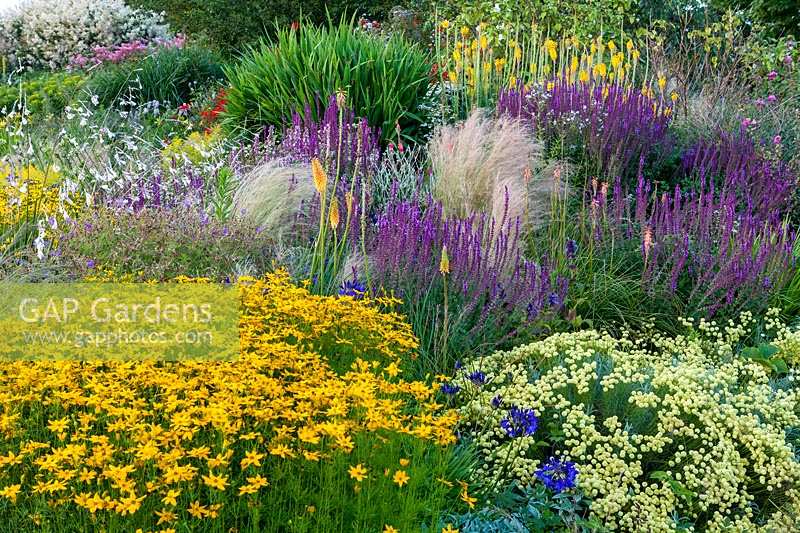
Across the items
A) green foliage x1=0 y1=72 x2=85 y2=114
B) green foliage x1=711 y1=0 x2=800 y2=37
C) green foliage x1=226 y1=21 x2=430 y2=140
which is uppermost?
green foliage x1=711 y1=0 x2=800 y2=37

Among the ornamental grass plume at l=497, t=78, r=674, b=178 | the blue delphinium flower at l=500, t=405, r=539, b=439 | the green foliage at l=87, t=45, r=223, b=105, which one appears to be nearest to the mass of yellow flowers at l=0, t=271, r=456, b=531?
the blue delphinium flower at l=500, t=405, r=539, b=439

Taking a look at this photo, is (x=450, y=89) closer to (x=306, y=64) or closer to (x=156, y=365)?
(x=306, y=64)

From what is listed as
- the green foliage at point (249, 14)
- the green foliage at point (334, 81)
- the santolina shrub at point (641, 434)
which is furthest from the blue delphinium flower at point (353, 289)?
the green foliage at point (249, 14)

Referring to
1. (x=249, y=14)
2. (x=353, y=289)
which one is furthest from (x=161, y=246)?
(x=249, y=14)

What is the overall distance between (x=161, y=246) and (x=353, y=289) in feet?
4.04

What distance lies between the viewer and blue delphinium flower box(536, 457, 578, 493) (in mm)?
2922

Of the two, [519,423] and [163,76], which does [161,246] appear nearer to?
[519,423]

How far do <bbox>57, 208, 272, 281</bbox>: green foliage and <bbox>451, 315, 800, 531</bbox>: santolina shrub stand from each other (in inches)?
62.2

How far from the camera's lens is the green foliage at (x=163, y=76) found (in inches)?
494

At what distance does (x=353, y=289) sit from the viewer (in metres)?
4.02

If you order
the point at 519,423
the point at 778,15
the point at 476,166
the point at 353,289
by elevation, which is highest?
the point at 778,15

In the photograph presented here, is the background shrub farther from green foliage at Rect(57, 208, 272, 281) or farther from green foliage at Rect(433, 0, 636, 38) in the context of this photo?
green foliage at Rect(57, 208, 272, 281)

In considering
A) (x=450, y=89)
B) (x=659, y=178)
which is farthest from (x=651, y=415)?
(x=450, y=89)

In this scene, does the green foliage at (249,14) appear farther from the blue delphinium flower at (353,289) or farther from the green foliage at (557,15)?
the blue delphinium flower at (353,289)
